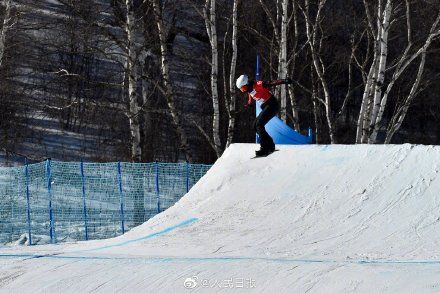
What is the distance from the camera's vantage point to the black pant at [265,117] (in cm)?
1011

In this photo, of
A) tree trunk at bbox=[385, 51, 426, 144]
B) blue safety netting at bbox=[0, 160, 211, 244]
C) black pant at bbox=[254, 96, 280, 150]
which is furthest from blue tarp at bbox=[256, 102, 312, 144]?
tree trunk at bbox=[385, 51, 426, 144]

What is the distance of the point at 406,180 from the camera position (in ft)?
28.7

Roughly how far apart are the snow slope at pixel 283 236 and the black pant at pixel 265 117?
246 mm

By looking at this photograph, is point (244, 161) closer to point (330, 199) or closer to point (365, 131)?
point (330, 199)

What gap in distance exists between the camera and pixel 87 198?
633 inches

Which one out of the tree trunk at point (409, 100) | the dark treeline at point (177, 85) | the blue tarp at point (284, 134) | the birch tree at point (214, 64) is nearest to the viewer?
the blue tarp at point (284, 134)

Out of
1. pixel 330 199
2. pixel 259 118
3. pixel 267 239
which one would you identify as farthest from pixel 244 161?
pixel 267 239

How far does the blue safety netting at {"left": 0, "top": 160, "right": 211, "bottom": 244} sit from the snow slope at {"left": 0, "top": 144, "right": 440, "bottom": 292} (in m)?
3.58

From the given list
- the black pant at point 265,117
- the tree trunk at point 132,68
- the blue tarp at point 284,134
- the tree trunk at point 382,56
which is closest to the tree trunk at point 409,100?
the tree trunk at point 382,56

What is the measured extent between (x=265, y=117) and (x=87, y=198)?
7.27 m

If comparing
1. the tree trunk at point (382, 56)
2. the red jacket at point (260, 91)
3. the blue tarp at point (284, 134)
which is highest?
the tree trunk at point (382, 56)

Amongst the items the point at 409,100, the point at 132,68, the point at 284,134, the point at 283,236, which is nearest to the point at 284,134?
the point at 284,134

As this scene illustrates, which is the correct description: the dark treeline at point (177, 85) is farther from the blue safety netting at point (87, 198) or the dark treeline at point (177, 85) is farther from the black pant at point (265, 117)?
the black pant at point (265, 117)

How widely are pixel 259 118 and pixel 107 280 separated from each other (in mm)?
4783
